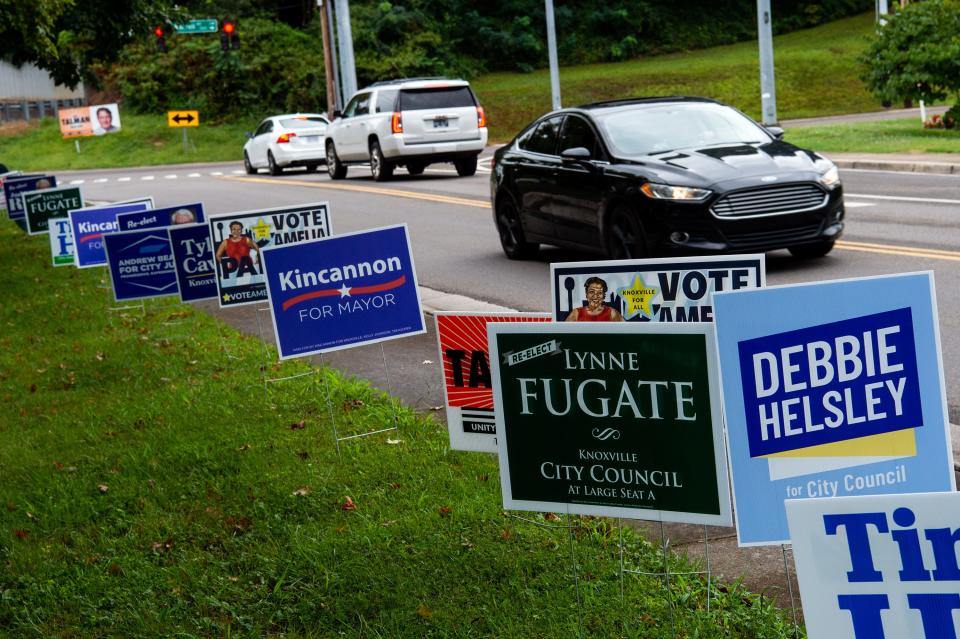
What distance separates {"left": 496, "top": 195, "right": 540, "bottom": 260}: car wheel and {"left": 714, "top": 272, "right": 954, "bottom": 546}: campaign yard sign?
1008 cm

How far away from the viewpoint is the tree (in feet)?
87.2

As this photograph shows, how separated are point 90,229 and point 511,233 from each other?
4368 millimetres

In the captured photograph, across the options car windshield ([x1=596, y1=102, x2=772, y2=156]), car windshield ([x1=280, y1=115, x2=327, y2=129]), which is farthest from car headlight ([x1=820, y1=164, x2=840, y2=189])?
car windshield ([x1=280, y1=115, x2=327, y2=129])

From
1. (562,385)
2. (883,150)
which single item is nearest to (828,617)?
(562,385)

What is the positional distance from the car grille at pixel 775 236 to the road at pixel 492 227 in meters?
0.30

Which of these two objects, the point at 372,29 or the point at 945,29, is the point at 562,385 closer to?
the point at 945,29

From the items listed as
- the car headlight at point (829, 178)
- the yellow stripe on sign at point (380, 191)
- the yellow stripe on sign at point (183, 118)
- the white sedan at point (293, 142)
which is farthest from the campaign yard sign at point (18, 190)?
the yellow stripe on sign at point (183, 118)

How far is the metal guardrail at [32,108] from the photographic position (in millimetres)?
57469

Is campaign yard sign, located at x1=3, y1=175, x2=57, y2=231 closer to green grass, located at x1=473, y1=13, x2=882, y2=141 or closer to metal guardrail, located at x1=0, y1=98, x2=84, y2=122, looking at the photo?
green grass, located at x1=473, y1=13, x2=882, y2=141

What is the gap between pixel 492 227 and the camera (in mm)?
17469

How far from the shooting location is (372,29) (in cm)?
5509

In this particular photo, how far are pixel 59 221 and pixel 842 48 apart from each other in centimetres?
4917

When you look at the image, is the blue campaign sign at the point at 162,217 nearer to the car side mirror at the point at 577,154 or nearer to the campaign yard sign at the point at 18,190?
the car side mirror at the point at 577,154

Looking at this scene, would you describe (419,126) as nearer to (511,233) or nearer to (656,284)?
(511,233)
